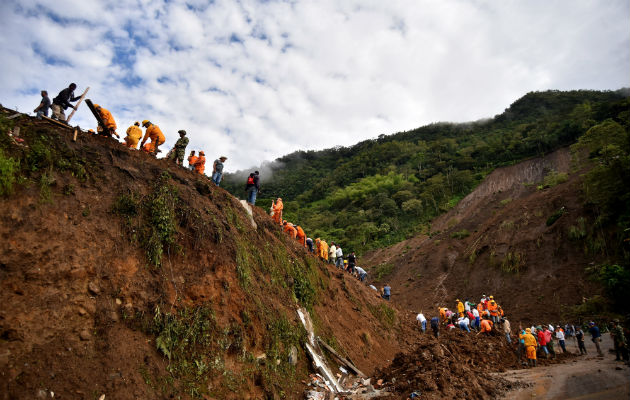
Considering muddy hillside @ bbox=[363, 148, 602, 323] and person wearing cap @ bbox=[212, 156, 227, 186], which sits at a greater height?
person wearing cap @ bbox=[212, 156, 227, 186]

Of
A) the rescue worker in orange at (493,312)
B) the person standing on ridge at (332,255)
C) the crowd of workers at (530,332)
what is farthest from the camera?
the person standing on ridge at (332,255)

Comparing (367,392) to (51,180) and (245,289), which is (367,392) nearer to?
(245,289)

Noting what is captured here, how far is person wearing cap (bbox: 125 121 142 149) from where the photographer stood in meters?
8.87

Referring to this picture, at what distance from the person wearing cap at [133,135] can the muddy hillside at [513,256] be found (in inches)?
861

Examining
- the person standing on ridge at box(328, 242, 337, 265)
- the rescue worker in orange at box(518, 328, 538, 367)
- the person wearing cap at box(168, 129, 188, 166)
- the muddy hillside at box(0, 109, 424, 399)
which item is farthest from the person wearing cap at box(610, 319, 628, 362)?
the person wearing cap at box(168, 129, 188, 166)

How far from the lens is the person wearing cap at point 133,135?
887cm

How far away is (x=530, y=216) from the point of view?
2834cm

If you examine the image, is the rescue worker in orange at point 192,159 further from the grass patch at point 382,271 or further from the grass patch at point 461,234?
the grass patch at point 461,234

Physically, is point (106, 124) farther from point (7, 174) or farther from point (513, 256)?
point (513, 256)

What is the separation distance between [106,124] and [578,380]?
14.2 m

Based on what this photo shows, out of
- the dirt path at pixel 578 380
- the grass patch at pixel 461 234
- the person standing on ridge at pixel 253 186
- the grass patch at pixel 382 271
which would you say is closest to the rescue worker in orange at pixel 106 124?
the person standing on ridge at pixel 253 186

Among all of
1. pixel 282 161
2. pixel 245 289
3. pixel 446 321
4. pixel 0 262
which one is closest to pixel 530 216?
pixel 446 321

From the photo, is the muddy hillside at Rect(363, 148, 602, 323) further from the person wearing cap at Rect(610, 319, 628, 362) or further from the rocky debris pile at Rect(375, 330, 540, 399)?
the rocky debris pile at Rect(375, 330, 540, 399)

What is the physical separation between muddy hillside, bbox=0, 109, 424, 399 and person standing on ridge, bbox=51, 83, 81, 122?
1.65 metres
